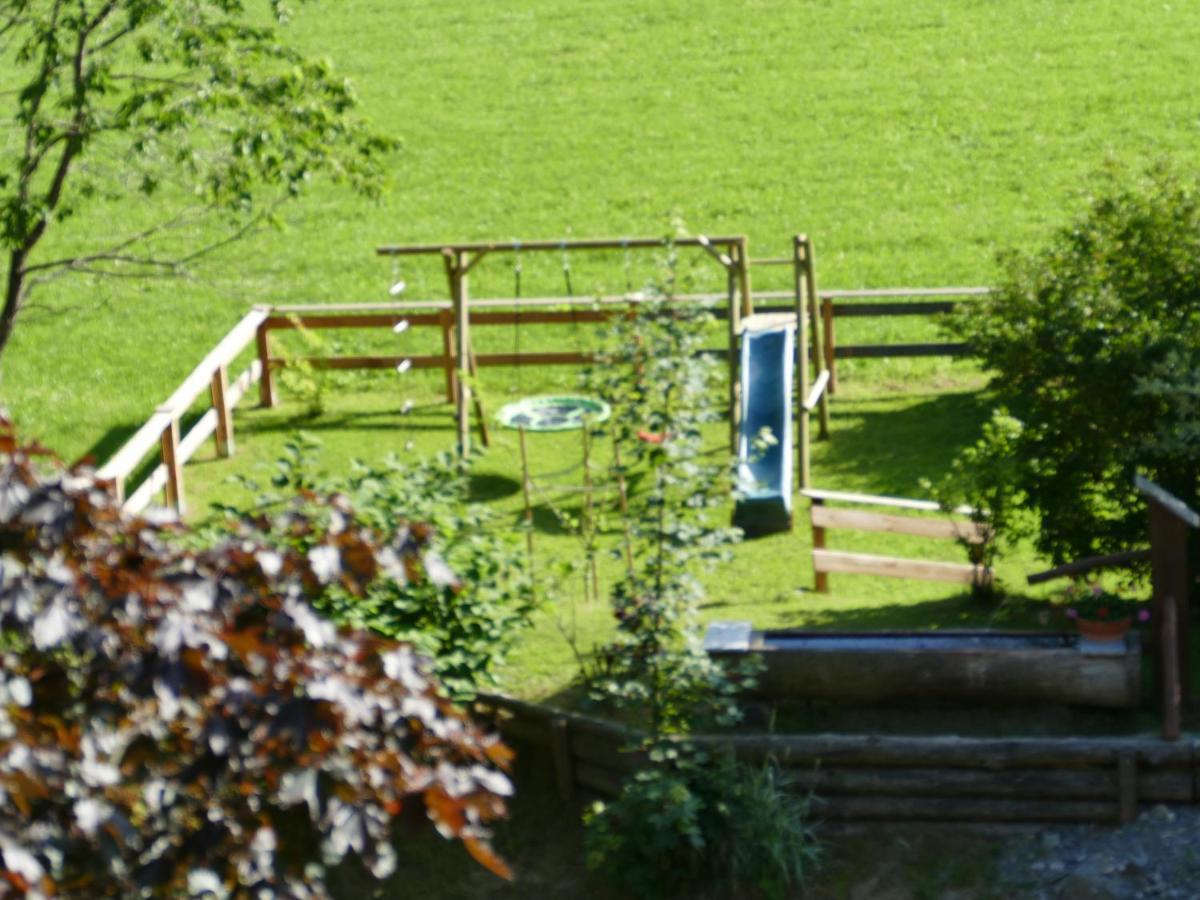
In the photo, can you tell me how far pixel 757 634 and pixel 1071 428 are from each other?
235 cm

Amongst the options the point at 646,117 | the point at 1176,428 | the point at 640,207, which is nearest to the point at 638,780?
the point at 1176,428

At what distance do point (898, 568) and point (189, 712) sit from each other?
24.5 ft

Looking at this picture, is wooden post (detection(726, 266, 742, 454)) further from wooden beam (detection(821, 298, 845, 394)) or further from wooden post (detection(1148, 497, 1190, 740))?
wooden post (detection(1148, 497, 1190, 740))

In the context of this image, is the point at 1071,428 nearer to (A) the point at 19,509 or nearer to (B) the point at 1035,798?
(B) the point at 1035,798

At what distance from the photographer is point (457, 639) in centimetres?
931

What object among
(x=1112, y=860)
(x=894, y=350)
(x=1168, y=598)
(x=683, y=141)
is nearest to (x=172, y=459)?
(x=894, y=350)

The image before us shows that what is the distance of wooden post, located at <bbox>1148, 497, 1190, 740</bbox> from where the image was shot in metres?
8.84

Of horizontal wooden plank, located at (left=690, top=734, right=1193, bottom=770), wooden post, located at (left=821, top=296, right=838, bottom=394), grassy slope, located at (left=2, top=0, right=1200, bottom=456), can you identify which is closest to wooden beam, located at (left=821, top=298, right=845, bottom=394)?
wooden post, located at (left=821, top=296, right=838, bottom=394)

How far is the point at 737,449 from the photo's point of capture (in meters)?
14.3

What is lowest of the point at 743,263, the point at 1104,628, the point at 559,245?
the point at 1104,628

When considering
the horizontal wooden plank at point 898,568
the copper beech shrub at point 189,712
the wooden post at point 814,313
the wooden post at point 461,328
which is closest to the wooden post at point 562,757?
the horizontal wooden plank at point 898,568

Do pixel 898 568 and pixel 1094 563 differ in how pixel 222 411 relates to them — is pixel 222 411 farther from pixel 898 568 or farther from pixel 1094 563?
pixel 1094 563

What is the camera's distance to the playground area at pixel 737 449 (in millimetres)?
9523

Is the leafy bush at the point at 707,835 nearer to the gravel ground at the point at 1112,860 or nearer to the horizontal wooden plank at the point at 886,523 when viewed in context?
the gravel ground at the point at 1112,860
